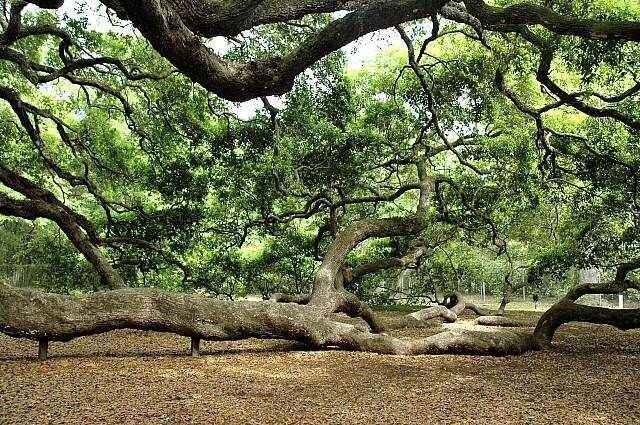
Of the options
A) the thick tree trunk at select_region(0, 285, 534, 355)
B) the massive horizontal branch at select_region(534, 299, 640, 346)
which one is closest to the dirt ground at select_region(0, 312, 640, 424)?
the thick tree trunk at select_region(0, 285, 534, 355)

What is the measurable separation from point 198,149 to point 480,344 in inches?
228

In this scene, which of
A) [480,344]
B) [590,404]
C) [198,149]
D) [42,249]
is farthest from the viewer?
[42,249]

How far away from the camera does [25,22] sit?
811 centimetres

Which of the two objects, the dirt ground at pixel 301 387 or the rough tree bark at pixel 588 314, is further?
the rough tree bark at pixel 588 314

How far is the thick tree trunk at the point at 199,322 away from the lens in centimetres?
507

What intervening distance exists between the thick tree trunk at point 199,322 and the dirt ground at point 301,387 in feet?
0.82

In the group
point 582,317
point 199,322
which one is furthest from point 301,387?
point 582,317

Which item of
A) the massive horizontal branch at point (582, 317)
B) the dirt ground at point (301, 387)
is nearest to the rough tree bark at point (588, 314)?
the massive horizontal branch at point (582, 317)

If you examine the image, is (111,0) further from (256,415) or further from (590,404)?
(590,404)

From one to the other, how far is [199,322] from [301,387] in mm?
1718

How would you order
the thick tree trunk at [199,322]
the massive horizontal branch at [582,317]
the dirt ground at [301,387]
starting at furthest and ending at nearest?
the massive horizontal branch at [582,317] < the thick tree trunk at [199,322] < the dirt ground at [301,387]

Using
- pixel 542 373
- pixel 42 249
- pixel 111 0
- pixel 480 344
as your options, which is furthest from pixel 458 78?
pixel 42 249

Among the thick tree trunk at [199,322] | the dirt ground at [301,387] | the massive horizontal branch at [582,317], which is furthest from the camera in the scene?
the massive horizontal branch at [582,317]

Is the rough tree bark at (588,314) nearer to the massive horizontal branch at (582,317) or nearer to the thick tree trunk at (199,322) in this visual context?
the massive horizontal branch at (582,317)
